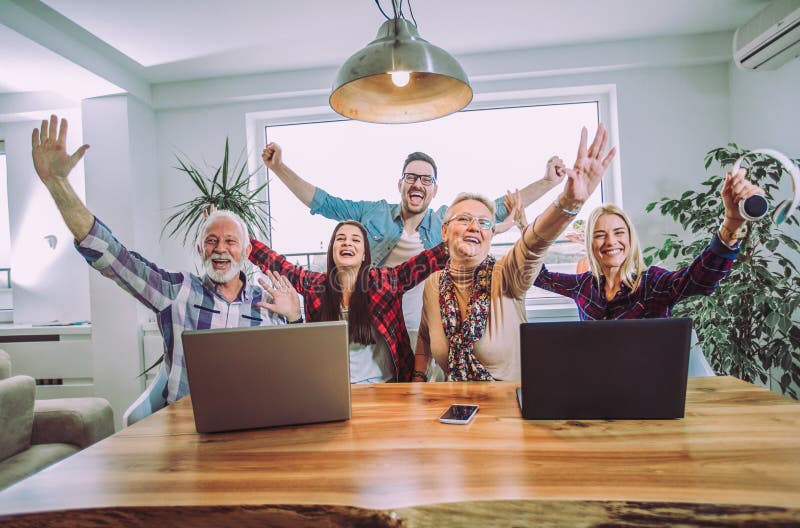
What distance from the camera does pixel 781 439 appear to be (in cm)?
101

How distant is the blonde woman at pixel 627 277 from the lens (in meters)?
1.85

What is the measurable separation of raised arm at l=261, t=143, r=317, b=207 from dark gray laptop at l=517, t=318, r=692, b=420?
5.94ft

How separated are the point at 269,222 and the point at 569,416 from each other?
10.4 feet

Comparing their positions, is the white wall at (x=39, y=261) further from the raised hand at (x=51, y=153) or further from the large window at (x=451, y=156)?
the raised hand at (x=51, y=153)

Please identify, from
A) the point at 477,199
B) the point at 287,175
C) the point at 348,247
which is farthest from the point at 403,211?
the point at 477,199

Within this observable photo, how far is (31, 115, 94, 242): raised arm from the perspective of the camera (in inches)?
74.5

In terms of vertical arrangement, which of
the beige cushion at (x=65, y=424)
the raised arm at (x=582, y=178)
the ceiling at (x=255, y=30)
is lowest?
the beige cushion at (x=65, y=424)

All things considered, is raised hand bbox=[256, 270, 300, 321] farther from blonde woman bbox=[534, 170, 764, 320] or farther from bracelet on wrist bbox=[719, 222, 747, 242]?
bracelet on wrist bbox=[719, 222, 747, 242]

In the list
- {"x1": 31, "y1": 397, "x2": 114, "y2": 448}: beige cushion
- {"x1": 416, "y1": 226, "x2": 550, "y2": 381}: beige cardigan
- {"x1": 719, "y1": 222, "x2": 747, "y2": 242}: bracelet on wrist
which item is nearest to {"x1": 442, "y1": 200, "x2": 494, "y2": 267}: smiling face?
{"x1": 416, "y1": 226, "x2": 550, "y2": 381}: beige cardigan

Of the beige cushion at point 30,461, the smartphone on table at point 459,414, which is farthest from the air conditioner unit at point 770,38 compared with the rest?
the beige cushion at point 30,461

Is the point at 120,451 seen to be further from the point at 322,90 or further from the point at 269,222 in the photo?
the point at 322,90

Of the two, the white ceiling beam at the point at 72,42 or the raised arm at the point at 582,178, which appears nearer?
the raised arm at the point at 582,178

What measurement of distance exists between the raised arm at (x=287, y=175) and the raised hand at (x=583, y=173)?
4.98ft

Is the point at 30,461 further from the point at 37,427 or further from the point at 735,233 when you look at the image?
the point at 735,233
